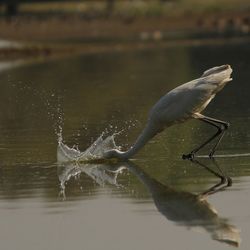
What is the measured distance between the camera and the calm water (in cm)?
1064

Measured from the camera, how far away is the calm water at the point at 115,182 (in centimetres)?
1064

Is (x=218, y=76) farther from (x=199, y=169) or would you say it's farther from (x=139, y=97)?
(x=139, y=97)

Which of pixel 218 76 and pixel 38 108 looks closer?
pixel 218 76

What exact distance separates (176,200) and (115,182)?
1745 millimetres

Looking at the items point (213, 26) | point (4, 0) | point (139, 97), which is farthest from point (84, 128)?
point (4, 0)

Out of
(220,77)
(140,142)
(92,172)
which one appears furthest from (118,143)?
(220,77)

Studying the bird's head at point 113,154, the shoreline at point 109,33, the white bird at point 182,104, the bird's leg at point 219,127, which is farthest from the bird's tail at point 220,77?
the shoreline at point 109,33

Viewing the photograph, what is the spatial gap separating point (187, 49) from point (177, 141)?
91.8 feet

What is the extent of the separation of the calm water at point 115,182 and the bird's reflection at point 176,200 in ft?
0.04

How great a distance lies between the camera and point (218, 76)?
48.7 ft

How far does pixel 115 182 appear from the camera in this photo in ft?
44.9

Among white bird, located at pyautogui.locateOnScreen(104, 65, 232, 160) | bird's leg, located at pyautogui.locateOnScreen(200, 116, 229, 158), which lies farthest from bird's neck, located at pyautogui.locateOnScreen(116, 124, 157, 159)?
bird's leg, located at pyautogui.locateOnScreen(200, 116, 229, 158)

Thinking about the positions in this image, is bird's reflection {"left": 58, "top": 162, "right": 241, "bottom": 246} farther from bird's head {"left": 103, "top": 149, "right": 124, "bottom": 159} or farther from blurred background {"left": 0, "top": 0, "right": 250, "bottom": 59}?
blurred background {"left": 0, "top": 0, "right": 250, "bottom": 59}

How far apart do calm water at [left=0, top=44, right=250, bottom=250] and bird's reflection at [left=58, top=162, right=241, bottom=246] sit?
→ 1cm
